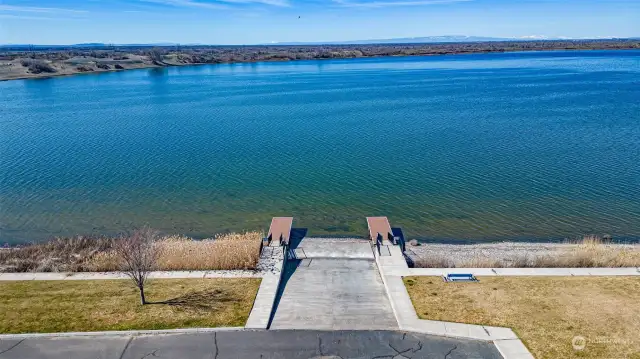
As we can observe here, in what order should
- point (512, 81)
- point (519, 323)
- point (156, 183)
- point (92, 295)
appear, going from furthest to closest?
point (512, 81) < point (156, 183) < point (92, 295) < point (519, 323)

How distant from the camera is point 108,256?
2148 cm

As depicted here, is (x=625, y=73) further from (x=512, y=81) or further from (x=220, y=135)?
(x=220, y=135)

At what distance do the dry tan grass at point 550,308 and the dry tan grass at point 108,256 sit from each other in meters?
7.46

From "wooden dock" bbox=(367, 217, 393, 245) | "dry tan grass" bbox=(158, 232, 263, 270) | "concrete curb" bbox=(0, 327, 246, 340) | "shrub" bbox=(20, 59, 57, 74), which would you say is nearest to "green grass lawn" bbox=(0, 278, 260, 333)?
"concrete curb" bbox=(0, 327, 246, 340)

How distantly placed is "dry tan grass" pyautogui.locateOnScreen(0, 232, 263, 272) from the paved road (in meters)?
5.40

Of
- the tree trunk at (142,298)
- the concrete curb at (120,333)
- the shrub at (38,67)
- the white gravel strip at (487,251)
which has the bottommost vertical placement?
the white gravel strip at (487,251)

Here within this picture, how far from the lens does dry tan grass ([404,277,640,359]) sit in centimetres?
1479

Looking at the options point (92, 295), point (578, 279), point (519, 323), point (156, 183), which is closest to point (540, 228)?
point (578, 279)

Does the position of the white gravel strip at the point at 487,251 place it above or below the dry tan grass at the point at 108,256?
below

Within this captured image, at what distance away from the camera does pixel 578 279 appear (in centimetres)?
1903

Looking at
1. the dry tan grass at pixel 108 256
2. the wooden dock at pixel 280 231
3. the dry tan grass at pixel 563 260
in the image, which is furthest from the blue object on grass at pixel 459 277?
the dry tan grass at pixel 108 256

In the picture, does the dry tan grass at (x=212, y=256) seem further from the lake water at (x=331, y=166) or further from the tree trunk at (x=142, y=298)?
the lake water at (x=331, y=166)

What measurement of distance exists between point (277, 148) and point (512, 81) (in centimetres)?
6959

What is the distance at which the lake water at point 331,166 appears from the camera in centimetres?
2859
